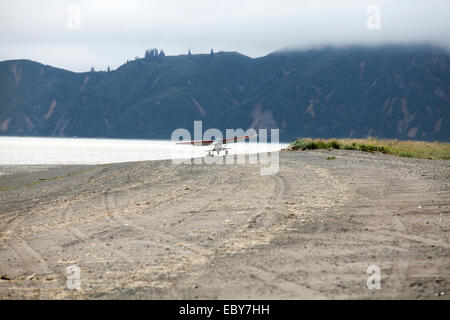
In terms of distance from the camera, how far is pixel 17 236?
1056 cm

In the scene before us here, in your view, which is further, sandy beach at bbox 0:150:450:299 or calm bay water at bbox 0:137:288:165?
calm bay water at bbox 0:137:288:165

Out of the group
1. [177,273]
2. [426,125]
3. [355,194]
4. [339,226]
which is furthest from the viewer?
[426,125]

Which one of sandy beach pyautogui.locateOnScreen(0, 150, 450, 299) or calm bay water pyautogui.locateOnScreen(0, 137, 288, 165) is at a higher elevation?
sandy beach pyautogui.locateOnScreen(0, 150, 450, 299)

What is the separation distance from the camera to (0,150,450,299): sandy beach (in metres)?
6.18

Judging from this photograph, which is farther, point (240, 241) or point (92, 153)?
point (92, 153)

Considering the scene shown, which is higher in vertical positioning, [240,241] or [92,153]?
[240,241]

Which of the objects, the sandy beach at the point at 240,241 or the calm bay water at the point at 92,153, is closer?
the sandy beach at the point at 240,241

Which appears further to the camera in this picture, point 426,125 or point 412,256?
point 426,125

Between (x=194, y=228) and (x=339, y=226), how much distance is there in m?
3.01

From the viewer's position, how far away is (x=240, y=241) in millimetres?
8523

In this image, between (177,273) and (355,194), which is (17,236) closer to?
(177,273)

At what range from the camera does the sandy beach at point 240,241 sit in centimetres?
618

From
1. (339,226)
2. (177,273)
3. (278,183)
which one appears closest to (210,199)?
(278,183)

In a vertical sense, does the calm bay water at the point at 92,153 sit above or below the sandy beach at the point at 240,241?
below
